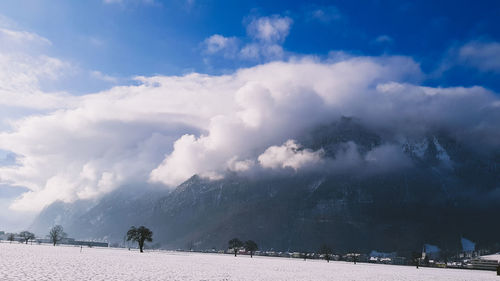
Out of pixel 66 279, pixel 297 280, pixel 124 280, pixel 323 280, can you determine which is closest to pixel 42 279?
pixel 66 279

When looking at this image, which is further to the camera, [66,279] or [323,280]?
[323,280]

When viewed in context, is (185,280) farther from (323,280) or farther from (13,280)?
(323,280)

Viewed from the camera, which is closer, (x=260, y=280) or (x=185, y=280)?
(x=185, y=280)

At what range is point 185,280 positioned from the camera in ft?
216

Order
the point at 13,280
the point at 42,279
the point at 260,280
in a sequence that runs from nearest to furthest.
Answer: the point at 13,280, the point at 42,279, the point at 260,280

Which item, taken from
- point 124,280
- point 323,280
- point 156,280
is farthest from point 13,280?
point 323,280

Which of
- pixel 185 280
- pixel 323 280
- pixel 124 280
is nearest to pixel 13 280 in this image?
pixel 124 280

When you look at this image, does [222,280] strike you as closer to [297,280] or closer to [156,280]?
[156,280]

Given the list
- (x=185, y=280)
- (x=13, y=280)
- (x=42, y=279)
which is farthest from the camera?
(x=185, y=280)

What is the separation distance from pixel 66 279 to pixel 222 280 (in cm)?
2398

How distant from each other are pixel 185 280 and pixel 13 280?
24.0 m

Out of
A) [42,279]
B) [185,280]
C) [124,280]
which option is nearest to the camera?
[42,279]

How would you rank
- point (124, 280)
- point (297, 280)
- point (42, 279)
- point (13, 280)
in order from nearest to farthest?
point (13, 280), point (42, 279), point (124, 280), point (297, 280)

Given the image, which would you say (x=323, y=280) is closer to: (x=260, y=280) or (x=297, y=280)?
(x=297, y=280)
